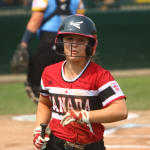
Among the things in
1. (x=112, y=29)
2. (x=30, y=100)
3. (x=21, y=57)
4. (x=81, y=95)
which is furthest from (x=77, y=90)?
(x=112, y=29)

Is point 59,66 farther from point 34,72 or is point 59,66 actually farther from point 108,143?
point 34,72

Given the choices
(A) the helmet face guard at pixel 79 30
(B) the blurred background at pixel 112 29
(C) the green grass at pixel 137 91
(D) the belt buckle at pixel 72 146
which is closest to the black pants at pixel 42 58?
(C) the green grass at pixel 137 91

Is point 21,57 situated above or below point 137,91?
above

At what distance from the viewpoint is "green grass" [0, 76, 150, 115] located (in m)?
10.4

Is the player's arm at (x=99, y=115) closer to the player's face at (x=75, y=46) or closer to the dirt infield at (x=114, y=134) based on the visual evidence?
the player's face at (x=75, y=46)

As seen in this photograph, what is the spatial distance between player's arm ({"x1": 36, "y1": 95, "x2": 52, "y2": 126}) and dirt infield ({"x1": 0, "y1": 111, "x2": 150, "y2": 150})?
2410mm

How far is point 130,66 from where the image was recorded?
1580 cm

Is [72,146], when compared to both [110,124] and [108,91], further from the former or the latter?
[110,124]

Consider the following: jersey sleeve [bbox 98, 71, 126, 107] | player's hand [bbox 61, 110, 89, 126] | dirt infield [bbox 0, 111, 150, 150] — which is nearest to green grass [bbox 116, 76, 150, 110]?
dirt infield [bbox 0, 111, 150, 150]

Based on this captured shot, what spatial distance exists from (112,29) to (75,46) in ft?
37.1

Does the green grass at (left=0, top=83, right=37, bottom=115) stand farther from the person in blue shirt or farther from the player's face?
the player's face

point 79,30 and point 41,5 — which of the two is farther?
point 41,5

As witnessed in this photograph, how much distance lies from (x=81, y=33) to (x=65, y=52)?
0.70ft

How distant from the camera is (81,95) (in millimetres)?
4258
